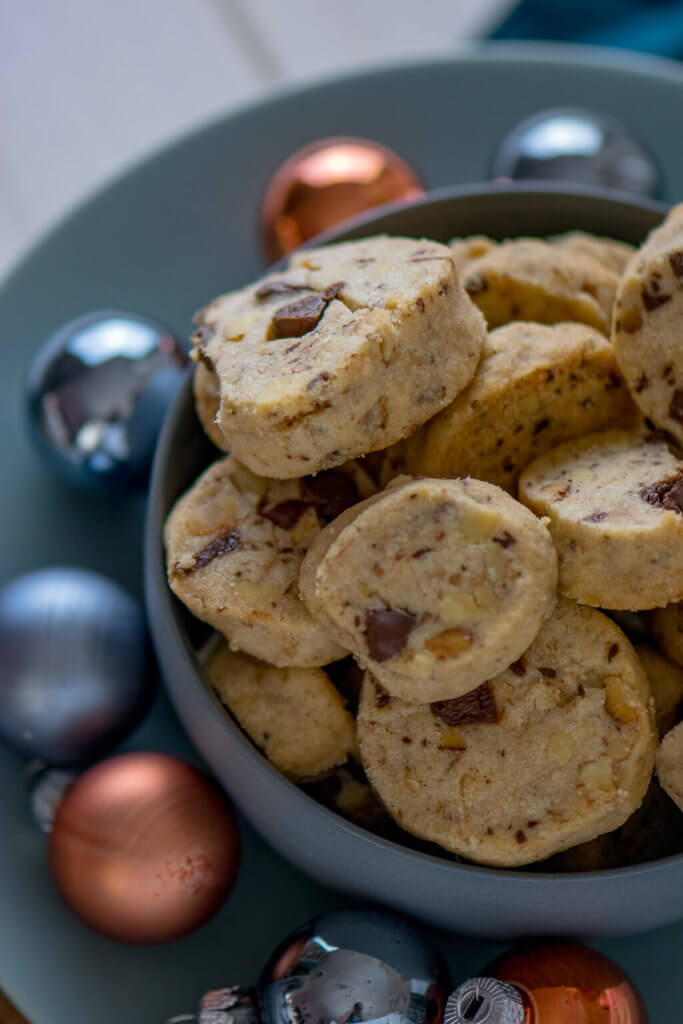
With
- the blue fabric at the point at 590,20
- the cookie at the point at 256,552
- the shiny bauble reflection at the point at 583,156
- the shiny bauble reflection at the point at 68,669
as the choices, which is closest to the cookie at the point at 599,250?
the shiny bauble reflection at the point at 583,156

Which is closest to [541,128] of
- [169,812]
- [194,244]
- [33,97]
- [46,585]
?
[194,244]

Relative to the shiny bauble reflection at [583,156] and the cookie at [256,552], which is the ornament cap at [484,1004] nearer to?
the cookie at [256,552]

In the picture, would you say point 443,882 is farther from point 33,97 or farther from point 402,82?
point 33,97

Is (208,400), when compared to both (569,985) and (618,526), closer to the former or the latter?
(618,526)

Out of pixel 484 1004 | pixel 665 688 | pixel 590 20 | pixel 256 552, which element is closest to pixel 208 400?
pixel 256 552

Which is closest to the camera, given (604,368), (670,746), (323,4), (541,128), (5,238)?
(670,746)

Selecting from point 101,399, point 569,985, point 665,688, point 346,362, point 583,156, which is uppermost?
point 346,362

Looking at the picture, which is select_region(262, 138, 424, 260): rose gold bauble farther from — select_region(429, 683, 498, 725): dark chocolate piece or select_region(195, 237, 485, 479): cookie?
select_region(429, 683, 498, 725): dark chocolate piece

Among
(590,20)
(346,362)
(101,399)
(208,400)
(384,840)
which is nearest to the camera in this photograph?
(346,362)
